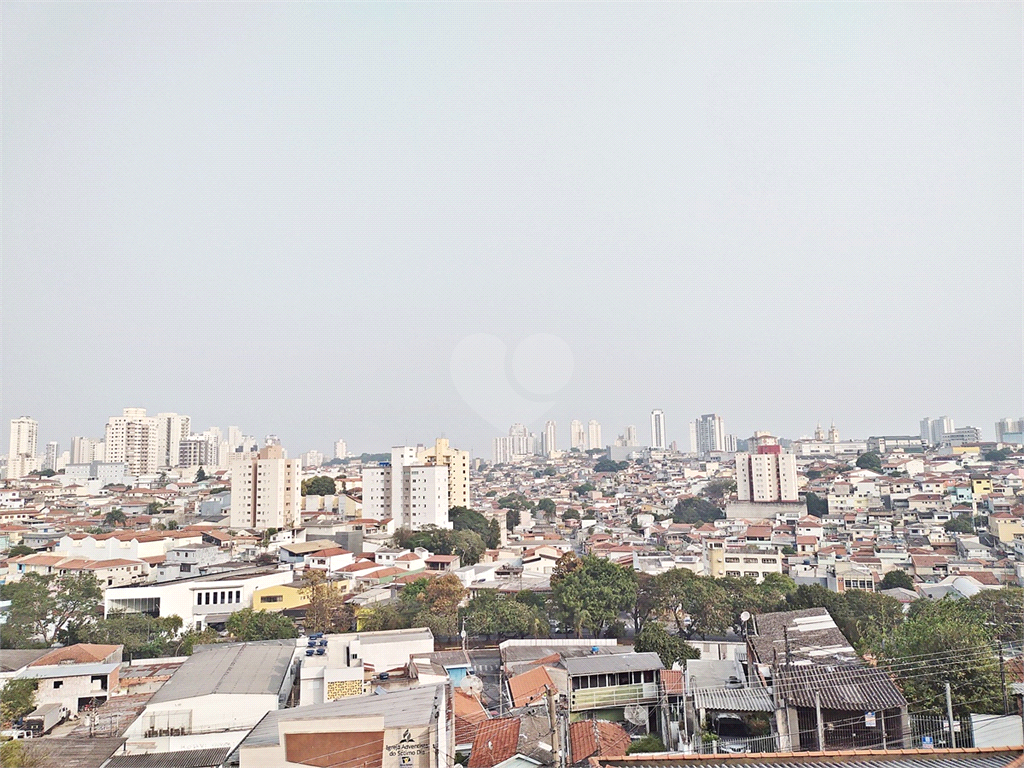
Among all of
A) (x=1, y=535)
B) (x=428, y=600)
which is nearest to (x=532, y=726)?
(x=428, y=600)

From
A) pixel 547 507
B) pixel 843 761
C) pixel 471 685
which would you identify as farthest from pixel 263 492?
pixel 843 761

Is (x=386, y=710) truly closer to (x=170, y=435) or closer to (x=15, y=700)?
A: (x=15, y=700)

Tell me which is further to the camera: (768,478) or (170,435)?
(170,435)

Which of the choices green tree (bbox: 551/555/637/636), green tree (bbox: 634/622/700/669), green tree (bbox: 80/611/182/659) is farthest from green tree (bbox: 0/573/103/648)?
green tree (bbox: 634/622/700/669)

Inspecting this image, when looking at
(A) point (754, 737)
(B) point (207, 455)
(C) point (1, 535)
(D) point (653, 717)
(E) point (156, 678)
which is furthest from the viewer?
(B) point (207, 455)

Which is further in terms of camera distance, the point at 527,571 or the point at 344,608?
the point at 527,571

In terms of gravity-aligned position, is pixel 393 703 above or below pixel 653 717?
above

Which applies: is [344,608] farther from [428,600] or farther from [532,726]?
[532,726]
